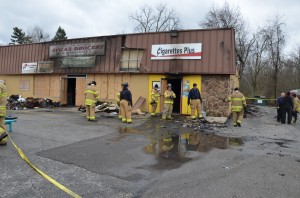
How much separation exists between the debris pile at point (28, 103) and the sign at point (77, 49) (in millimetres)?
3481

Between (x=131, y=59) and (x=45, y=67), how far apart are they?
7566 mm

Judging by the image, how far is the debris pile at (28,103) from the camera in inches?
774

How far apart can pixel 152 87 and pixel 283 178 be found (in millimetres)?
12130

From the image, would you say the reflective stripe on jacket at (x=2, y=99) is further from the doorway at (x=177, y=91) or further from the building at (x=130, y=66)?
the doorway at (x=177, y=91)

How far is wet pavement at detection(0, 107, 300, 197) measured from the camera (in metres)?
4.98

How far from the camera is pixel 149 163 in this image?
6.65m

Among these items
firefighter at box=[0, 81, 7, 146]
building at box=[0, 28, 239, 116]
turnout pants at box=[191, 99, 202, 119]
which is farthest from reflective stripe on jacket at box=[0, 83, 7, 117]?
building at box=[0, 28, 239, 116]

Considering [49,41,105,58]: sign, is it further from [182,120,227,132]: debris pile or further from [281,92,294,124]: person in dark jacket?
[281,92,294,124]: person in dark jacket

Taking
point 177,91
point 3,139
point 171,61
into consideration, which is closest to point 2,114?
point 3,139

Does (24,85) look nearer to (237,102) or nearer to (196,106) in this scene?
(196,106)

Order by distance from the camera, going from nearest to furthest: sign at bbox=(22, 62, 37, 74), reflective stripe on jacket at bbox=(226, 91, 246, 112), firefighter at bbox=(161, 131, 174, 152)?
firefighter at bbox=(161, 131, 174, 152) → reflective stripe on jacket at bbox=(226, 91, 246, 112) → sign at bbox=(22, 62, 37, 74)

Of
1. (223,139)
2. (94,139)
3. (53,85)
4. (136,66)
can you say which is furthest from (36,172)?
(53,85)


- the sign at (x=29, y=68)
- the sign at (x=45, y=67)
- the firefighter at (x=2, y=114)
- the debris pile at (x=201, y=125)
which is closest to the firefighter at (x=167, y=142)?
the debris pile at (x=201, y=125)

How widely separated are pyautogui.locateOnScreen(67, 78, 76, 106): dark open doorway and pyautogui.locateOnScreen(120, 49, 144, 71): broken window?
575 centimetres
